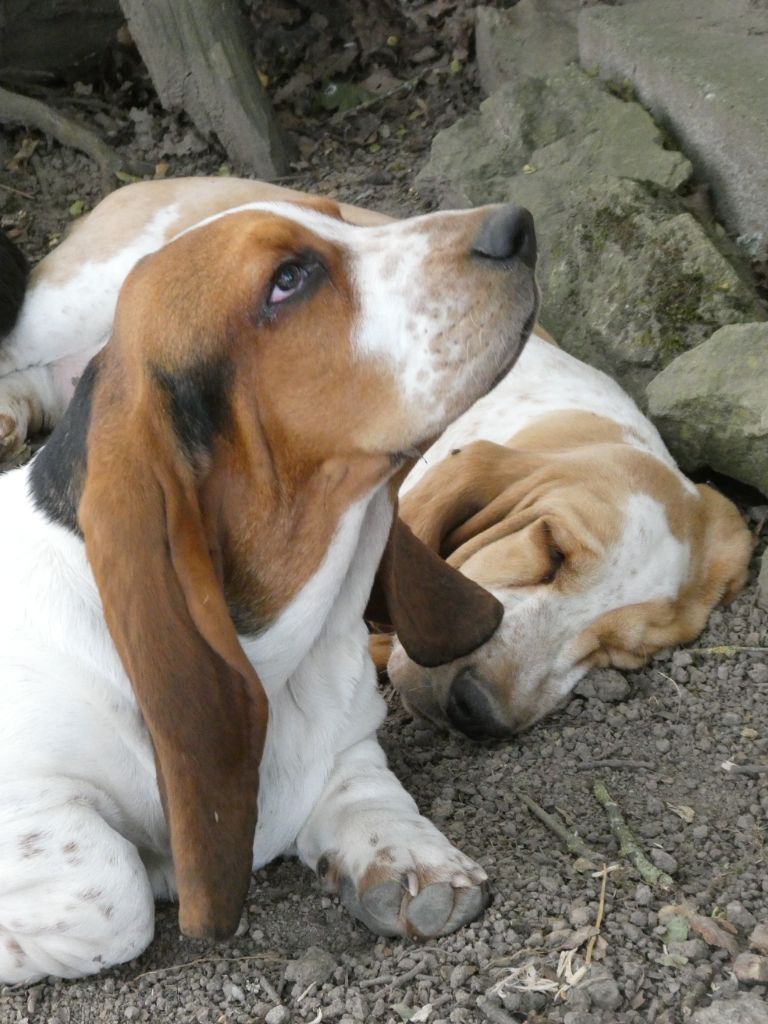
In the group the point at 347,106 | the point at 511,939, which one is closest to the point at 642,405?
the point at 511,939

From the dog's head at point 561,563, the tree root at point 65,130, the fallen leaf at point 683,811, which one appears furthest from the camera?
the tree root at point 65,130

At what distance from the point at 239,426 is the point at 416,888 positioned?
0.98m

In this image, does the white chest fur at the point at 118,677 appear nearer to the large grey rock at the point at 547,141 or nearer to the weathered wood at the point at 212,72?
the large grey rock at the point at 547,141

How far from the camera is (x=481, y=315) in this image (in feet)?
8.65

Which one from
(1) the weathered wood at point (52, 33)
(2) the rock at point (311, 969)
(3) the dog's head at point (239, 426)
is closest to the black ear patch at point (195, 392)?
(3) the dog's head at point (239, 426)

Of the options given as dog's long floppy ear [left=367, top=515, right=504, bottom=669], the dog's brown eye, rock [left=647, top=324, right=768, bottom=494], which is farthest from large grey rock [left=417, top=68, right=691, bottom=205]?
the dog's brown eye

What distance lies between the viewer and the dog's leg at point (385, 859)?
278 centimetres

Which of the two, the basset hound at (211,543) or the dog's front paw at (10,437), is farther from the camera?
the dog's front paw at (10,437)

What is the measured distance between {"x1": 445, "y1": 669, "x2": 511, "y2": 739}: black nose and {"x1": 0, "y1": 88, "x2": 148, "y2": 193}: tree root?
4.30 metres

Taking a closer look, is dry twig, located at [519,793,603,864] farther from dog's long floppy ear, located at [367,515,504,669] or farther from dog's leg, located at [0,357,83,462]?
dog's leg, located at [0,357,83,462]

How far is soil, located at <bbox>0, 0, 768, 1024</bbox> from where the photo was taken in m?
2.55

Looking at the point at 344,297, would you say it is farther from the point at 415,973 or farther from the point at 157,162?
the point at 157,162

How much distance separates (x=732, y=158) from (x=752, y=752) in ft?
9.14

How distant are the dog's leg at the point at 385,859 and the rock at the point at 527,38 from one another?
14.1 ft
